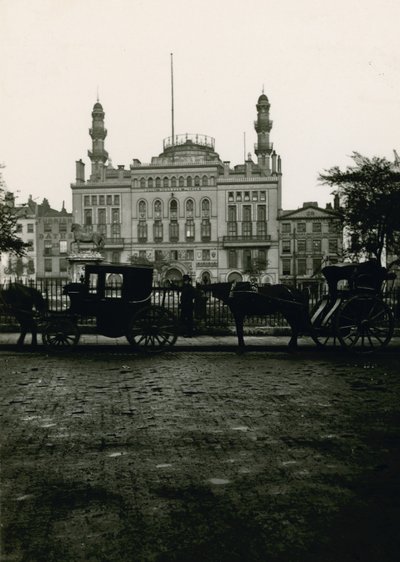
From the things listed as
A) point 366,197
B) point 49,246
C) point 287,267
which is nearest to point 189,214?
point 287,267

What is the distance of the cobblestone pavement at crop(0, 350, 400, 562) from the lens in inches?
125

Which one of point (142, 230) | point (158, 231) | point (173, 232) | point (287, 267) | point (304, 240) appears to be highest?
point (142, 230)

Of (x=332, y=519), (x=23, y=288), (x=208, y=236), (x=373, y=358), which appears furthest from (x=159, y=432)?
(x=208, y=236)

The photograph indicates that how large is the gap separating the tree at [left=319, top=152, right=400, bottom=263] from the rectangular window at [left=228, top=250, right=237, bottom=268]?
5516cm

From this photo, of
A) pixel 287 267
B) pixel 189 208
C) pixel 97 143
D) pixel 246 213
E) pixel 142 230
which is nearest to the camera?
pixel 287 267

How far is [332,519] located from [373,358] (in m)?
8.06

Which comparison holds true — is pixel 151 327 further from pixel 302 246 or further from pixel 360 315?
pixel 302 246

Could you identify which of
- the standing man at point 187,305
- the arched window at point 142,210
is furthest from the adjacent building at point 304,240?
the standing man at point 187,305

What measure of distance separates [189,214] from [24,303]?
234ft

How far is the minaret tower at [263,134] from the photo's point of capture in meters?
87.1

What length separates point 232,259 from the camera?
Answer: 271 feet

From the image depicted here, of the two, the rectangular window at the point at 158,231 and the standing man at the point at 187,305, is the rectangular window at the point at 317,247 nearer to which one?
the rectangular window at the point at 158,231

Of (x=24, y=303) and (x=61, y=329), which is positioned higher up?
(x=24, y=303)

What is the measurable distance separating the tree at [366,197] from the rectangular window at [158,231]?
190 ft
